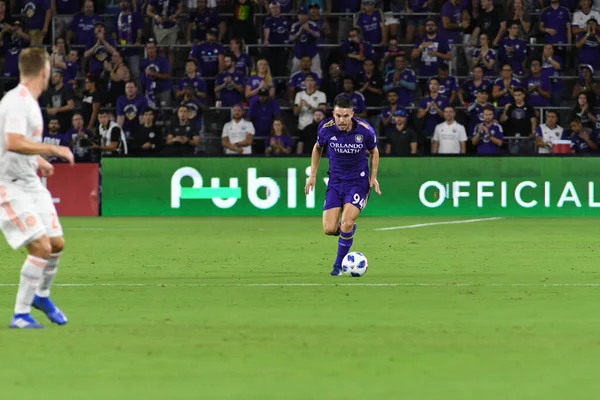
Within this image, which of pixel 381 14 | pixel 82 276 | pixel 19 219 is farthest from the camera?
pixel 381 14

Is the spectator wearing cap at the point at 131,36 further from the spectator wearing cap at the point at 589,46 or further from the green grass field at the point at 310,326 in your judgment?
the green grass field at the point at 310,326

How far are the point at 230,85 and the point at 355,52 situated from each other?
9.45 feet

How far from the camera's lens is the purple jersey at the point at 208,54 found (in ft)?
93.8

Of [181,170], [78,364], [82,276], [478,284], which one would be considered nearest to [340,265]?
[478,284]

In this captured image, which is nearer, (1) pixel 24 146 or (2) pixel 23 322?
(1) pixel 24 146

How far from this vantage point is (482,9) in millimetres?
28750

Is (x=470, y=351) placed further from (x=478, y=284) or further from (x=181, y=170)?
(x=181, y=170)

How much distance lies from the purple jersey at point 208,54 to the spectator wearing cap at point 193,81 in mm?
584

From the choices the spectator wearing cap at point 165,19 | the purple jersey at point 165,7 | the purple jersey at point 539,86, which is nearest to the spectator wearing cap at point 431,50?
the purple jersey at point 539,86

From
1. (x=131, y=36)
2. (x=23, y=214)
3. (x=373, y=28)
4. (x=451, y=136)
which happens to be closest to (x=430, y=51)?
(x=373, y=28)

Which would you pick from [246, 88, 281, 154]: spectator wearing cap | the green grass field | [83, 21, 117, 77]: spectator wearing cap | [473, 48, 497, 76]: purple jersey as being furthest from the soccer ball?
[83, 21, 117, 77]: spectator wearing cap

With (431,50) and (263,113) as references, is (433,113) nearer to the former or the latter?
(431,50)

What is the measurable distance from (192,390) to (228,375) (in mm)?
509

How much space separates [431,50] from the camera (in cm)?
→ 2825
